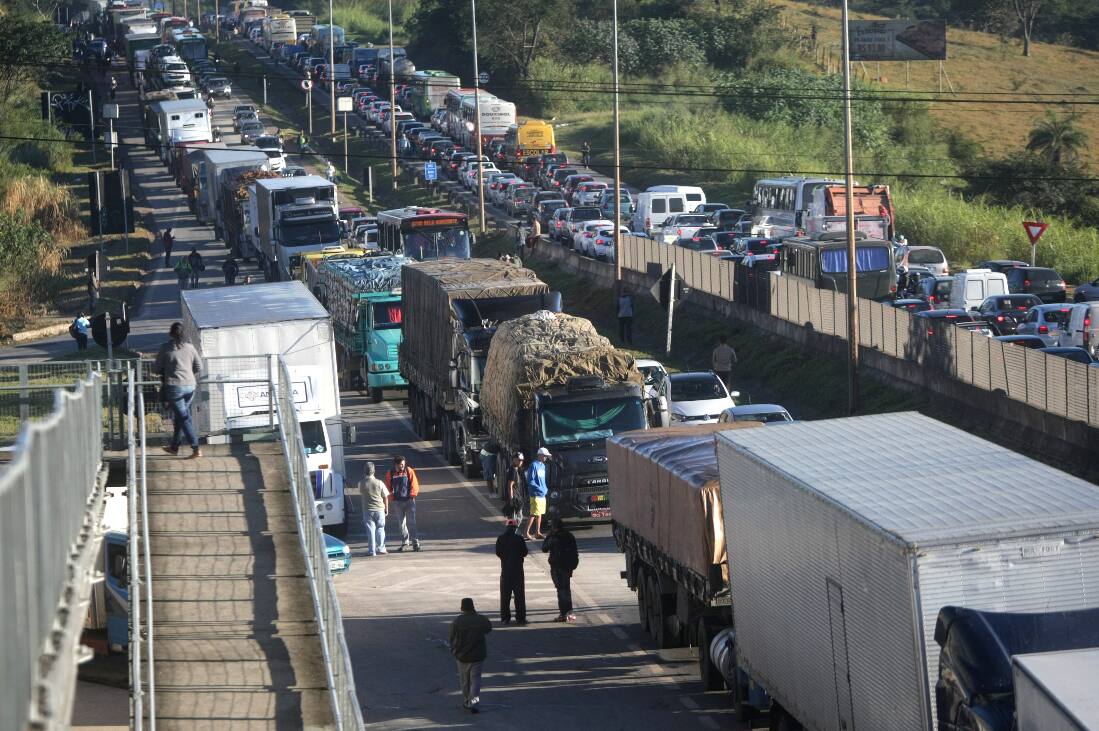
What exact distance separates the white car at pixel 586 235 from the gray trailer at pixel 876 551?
4315 cm

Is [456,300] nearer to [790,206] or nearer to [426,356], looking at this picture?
[426,356]

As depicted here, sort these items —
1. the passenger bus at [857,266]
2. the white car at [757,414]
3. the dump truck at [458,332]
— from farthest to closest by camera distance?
the passenger bus at [857,266]
the dump truck at [458,332]
the white car at [757,414]

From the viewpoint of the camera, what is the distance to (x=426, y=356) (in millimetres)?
36406

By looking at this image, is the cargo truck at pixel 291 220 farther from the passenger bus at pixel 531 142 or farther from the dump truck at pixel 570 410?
the passenger bus at pixel 531 142

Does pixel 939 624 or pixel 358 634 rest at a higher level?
pixel 939 624

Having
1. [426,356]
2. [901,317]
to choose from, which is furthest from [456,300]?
[901,317]

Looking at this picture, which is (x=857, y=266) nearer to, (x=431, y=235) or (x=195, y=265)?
(x=431, y=235)

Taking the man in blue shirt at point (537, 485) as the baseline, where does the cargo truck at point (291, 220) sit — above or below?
above

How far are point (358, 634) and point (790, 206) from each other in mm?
40485

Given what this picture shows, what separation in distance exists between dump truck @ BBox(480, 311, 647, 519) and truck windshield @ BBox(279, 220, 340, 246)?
28.0m

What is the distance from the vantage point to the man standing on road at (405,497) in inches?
1081

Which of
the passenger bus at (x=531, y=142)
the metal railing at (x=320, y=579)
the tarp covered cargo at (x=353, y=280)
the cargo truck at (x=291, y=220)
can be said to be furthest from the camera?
the passenger bus at (x=531, y=142)

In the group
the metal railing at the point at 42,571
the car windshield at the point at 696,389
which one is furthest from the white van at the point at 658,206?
the metal railing at the point at 42,571

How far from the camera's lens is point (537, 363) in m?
28.5
